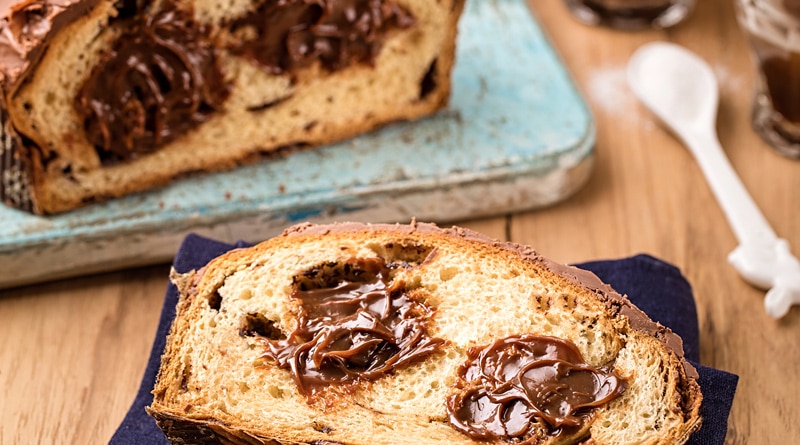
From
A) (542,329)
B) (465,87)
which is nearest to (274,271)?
(542,329)

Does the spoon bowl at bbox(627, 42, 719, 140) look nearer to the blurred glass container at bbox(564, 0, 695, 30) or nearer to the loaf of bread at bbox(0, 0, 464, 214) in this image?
the blurred glass container at bbox(564, 0, 695, 30)

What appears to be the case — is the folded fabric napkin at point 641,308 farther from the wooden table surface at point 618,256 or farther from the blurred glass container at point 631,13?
the blurred glass container at point 631,13

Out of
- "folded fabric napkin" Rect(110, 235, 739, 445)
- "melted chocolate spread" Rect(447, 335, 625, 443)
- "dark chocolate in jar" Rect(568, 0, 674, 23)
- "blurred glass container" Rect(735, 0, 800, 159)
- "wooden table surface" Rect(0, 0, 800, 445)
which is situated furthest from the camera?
"dark chocolate in jar" Rect(568, 0, 674, 23)

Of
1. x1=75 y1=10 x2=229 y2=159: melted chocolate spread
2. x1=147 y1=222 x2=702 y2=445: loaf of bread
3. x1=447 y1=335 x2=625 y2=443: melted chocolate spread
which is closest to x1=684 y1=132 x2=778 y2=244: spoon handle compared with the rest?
x1=147 y1=222 x2=702 y2=445: loaf of bread

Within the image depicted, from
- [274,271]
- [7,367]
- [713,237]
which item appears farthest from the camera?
[713,237]

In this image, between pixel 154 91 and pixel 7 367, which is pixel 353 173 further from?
pixel 7 367

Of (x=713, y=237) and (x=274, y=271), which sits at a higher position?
(x=274, y=271)

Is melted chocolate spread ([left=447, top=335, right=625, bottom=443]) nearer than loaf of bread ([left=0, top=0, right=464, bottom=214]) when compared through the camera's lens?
Yes
